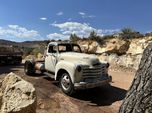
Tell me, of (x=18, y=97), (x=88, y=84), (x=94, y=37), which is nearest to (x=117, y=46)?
(x=94, y=37)

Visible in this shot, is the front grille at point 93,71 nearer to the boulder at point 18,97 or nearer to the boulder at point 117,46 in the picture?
the boulder at point 18,97

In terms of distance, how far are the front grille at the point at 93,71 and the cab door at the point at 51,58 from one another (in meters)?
2.07

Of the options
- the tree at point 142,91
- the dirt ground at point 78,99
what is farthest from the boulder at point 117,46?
the tree at point 142,91

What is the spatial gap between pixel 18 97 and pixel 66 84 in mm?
4298

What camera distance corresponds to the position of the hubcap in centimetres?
1060

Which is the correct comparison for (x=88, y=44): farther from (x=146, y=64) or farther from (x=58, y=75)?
(x=146, y=64)

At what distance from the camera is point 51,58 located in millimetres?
12289

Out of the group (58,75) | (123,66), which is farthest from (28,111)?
(123,66)

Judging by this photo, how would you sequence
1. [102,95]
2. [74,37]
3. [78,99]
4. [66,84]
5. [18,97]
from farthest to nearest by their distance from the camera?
1. [74,37]
2. [102,95]
3. [66,84]
4. [78,99]
5. [18,97]

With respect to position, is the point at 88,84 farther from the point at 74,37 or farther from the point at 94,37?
the point at 74,37

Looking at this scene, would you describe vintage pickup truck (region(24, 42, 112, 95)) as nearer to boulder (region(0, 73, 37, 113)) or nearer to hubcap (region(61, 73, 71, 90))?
hubcap (region(61, 73, 71, 90))

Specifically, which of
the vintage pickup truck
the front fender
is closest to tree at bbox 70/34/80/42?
the vintage pickup truck

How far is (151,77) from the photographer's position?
6.93ft

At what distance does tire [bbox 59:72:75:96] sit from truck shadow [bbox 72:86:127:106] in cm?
37
